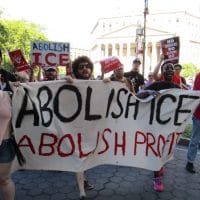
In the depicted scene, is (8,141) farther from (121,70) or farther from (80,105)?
(121,70)

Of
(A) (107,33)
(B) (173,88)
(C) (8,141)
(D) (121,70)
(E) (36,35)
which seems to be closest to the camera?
(C) (8,141)

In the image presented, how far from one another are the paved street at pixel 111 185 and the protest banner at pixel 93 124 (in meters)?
0.41

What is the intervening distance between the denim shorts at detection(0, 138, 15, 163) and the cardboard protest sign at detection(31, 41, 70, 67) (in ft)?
12.6

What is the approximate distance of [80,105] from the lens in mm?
4512

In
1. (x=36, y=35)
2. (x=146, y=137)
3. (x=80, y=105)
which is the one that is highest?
(x=36, y=35)

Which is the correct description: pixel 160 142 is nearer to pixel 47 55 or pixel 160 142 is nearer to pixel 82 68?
pixel 82 68

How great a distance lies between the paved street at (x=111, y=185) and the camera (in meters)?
4.75

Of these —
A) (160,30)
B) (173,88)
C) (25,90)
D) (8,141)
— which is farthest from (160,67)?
(160,30)

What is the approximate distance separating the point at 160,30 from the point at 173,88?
86.4 m

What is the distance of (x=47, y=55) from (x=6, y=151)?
4065 millimetres

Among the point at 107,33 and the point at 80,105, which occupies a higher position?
the point at 107,33

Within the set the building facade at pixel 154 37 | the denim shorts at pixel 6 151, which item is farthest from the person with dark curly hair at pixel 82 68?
the building facade at pixel 154 37

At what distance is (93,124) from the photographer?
4.57 m

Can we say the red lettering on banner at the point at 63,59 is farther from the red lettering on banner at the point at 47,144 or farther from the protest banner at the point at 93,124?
the red lettering on banner at the point at 47,144
